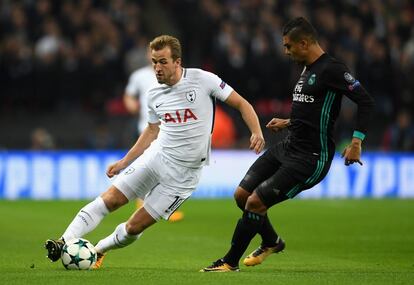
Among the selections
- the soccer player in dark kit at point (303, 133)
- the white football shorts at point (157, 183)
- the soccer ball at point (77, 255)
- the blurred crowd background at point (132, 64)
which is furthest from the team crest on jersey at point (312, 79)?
the blurred crowd background at point (132, 64)

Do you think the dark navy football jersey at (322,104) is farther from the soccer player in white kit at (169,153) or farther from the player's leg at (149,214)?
the player's leg at (149,214)

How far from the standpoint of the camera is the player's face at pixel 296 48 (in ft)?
26.7

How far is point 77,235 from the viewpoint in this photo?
27.3ft

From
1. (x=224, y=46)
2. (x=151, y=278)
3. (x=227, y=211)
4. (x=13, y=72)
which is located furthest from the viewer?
(x=224, y=46)

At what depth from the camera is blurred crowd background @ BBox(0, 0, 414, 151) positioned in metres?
19.2

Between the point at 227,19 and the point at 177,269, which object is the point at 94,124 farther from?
the point at 177,269

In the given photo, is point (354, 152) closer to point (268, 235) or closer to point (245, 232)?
point (245, 232)

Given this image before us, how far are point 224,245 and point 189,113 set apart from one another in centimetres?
329

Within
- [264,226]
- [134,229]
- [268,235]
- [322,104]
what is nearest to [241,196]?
[264,226]

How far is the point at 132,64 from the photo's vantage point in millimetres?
19406

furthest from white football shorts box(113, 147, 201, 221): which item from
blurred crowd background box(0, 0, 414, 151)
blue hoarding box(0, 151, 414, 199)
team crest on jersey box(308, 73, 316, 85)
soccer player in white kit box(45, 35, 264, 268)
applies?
blurred crowd background box(0, 0, 414, 151)

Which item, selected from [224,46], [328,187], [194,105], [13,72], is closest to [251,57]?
[224,46]

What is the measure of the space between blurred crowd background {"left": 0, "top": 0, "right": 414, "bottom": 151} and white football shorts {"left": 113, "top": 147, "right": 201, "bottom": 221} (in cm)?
1071

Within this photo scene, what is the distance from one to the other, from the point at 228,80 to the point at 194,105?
11.2 metres
